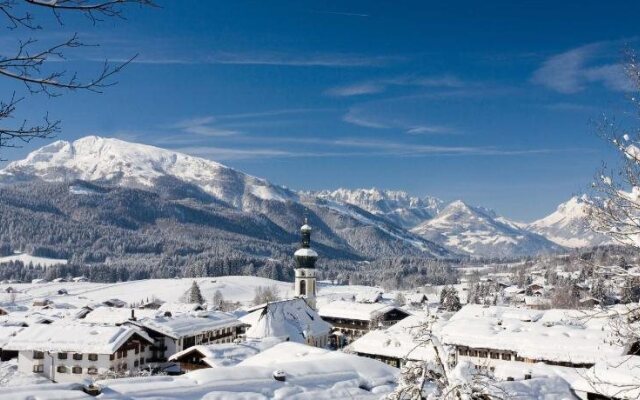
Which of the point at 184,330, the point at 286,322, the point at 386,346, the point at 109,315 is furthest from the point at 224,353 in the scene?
the point at 109,315

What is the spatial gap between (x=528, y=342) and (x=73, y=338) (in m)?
33.6

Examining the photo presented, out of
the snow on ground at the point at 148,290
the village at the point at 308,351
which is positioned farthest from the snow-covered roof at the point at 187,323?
the snow on ground at the point at 148,290

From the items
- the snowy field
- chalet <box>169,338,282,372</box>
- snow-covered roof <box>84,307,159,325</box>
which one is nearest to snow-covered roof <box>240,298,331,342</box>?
snow-covered roof <box>84,307,159,325</box>

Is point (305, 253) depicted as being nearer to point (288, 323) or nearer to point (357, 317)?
point (357, 317)

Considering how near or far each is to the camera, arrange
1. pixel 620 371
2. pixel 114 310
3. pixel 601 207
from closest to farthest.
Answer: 1. pixel 601 207
2. pixel 620 371
3. pixel 114 310

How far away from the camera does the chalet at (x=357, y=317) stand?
87812mm

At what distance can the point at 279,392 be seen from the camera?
19.8m

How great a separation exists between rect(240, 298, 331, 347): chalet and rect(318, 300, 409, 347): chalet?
1580 centimetres

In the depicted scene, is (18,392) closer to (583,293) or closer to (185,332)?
(185,332)

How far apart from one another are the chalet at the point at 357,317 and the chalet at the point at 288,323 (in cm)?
1580

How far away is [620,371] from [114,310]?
60.9 meters

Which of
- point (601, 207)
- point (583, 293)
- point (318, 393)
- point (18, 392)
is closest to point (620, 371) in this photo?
point (318, 393)

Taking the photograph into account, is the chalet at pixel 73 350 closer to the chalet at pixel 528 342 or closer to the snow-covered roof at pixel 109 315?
the snow-covered roof at pixel 109 315

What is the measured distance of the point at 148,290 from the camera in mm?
170125
